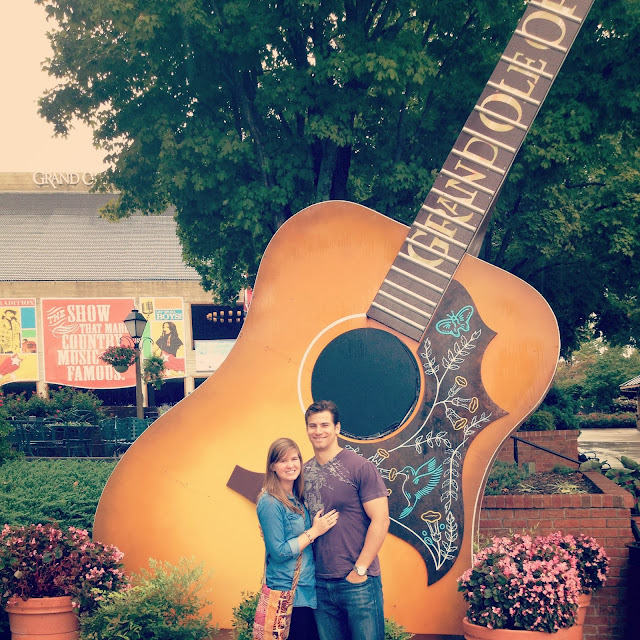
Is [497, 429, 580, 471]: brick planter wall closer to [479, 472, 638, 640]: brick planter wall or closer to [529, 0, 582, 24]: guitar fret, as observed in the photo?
[479, 472, 638, 640]: brick planter wall

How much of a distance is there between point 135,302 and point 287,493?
111 ft

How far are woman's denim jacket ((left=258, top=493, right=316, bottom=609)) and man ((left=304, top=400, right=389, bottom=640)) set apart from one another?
0.08 metres

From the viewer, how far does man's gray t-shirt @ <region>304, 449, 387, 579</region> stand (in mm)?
3619

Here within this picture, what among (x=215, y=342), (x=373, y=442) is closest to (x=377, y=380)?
(x=373, y=442)

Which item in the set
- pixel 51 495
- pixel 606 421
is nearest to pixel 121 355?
pixel 51 495

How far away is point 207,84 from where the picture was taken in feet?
36.3

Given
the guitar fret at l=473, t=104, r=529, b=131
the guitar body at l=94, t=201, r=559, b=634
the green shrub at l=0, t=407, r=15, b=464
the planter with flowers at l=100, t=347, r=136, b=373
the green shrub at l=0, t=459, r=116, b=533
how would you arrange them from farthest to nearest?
the planter with flowers at l=100, t=347, r=136, b=373 → the green shrub at l=0, t=407, r=15, b=464 → the green shrub at l=0, t=459, r=116, b=533 → the guitar fret at l=473, t=104, r=529, b=131 → the guitar body at l=94, t=201, r=559, b=634

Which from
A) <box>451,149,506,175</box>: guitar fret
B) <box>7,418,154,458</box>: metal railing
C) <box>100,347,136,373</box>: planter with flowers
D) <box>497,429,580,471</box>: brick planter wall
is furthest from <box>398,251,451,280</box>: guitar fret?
<box>100,347,136,373</box>: planter with flowers

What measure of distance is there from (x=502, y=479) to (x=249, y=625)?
3.14 meters

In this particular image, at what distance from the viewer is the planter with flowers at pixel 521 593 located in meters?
4.55

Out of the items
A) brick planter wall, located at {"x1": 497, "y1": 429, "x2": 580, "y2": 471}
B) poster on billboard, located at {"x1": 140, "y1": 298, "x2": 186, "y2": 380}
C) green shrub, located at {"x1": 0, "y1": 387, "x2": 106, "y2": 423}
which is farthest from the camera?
poster on billboard, located at {"x1": 140, "y1": 298, "x2": 186, "y2": 380}

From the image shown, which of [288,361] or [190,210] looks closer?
[288,361]

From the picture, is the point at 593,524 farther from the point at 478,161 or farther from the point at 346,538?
the point at 346,538

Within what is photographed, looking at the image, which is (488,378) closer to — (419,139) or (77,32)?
(419,139)
